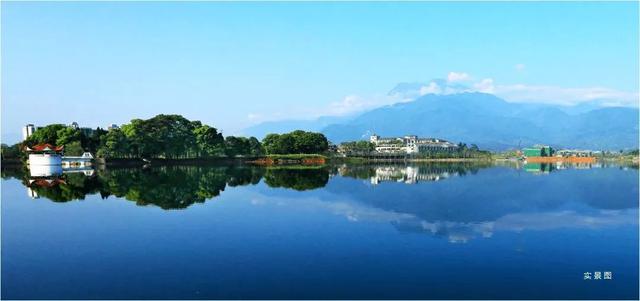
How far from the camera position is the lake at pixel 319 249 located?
11555 millimetres

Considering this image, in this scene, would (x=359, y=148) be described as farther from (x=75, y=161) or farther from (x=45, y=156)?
(x=45, y=156)

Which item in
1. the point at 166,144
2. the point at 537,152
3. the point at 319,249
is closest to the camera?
the point at 319,249

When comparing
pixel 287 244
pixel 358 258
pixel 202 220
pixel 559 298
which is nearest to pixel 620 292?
pixel 559 298

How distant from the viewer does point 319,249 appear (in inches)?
620

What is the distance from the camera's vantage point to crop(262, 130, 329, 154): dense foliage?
118 m

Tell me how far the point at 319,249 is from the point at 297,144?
334 feet

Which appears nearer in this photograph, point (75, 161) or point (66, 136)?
point (75, 161)

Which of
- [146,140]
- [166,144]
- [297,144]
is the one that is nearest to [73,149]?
[146,140]

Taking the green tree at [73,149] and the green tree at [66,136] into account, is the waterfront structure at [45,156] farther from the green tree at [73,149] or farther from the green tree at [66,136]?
the green tree at [66,136]

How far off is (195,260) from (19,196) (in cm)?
2625

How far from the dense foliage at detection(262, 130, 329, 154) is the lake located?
87.6 m

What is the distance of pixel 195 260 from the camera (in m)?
14.3

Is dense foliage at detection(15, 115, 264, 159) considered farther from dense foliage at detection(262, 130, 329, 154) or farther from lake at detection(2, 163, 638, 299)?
lake at detection(2, 163, 638, 299)

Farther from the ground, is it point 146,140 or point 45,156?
point 146,140
